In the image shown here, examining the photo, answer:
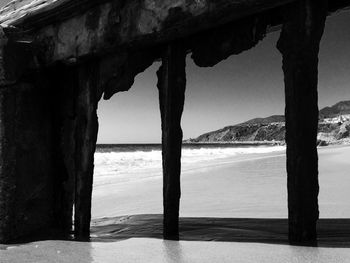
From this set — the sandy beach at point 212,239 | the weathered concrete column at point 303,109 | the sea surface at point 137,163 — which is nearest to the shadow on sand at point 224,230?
the sandy beach at point 212,239

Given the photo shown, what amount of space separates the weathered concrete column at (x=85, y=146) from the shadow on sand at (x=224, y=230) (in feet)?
0.62

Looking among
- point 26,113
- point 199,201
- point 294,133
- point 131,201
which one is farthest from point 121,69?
point 131,201

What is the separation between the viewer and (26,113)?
3293 mm

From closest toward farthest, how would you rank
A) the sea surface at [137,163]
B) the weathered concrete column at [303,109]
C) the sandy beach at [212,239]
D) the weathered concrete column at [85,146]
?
the weathered concrete column at [303,109], the sandy beach at [212,239], the weathered concrete column at [85,146], the sea surface at [137,163]

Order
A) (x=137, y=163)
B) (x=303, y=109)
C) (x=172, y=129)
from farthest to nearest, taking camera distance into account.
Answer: (x=137, y=163) < (x=172, y=129) < (x=303, y=109)

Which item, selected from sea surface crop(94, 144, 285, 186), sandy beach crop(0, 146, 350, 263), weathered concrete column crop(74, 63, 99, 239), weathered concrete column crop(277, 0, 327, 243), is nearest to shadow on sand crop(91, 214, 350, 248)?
sandy beach crop(0, 146, 350, 263)

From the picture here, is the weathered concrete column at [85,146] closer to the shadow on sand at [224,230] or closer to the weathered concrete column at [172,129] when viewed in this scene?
the shadow on sand at [224,230]

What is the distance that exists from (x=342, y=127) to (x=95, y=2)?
67.8 m

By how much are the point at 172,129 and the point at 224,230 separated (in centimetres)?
100

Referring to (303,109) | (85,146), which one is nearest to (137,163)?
(85,146)

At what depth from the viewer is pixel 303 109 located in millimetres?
2180

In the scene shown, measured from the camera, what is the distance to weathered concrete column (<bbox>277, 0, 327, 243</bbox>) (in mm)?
2178

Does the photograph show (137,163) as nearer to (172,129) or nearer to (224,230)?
(224,230)

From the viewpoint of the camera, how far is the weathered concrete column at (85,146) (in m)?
3.21
